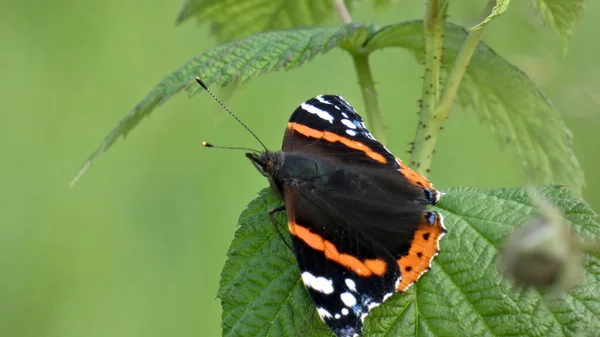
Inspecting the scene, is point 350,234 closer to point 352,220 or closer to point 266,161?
point 352,220

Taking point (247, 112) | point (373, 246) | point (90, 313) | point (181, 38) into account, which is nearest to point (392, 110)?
point (247, 112)

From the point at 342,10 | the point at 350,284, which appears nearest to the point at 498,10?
the point at 350,284

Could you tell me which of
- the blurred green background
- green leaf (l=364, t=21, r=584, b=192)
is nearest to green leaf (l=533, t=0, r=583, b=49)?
green leaf (l=364, t=21, r=584, b=192)

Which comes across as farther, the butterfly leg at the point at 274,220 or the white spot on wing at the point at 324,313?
the butterfly leg at the point at 274,220

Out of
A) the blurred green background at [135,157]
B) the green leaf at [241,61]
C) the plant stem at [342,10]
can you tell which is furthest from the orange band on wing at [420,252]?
the blurred green background at [135,157]

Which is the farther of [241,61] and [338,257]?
[241,61]

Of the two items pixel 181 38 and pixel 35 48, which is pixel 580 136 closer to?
pixel 181 38

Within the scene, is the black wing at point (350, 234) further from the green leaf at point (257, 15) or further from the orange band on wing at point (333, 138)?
the green leaf at point (257, 15)

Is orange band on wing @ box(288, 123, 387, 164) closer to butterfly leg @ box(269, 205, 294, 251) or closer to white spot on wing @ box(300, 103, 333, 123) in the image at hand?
white spot on wing @ box(300, 103, 333, 123)
